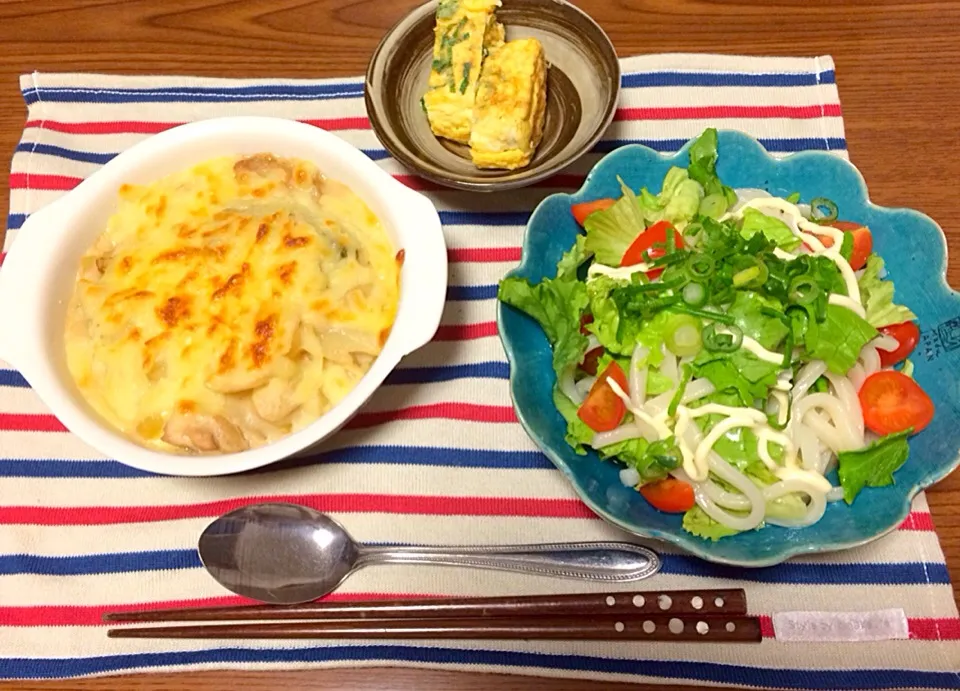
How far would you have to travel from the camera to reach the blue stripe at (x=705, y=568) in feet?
5.22

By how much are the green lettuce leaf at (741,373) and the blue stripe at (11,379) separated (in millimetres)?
1783

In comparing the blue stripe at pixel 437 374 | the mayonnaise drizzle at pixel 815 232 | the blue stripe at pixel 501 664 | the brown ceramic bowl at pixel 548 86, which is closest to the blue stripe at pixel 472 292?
the blue stripe at pixel 437 374

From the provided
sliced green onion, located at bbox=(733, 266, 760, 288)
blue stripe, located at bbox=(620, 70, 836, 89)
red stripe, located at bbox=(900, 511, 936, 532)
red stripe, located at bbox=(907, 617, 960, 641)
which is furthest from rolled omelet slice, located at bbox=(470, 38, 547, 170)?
red stripe, located at bbox=(907, 617, 960, 641)

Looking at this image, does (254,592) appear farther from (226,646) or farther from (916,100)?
(916,100)

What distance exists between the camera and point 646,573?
1584mm

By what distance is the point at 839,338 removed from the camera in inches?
59.7

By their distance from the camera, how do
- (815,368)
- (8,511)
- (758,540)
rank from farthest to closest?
(8,511), (815,368), (758,540)

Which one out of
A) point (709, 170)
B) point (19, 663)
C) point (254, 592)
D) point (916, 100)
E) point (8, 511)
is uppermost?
point (916, 100)

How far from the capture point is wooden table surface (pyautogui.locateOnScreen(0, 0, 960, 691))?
6.74 feet

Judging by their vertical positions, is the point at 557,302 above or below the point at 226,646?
above

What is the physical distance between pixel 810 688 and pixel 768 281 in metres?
0.93

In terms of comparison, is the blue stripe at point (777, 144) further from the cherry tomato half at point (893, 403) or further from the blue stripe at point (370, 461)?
the blue stripe at point (370, 461)

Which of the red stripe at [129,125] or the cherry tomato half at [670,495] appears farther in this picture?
the red stripe at [129,125]

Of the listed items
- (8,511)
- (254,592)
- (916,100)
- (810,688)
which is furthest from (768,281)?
(8,511)
